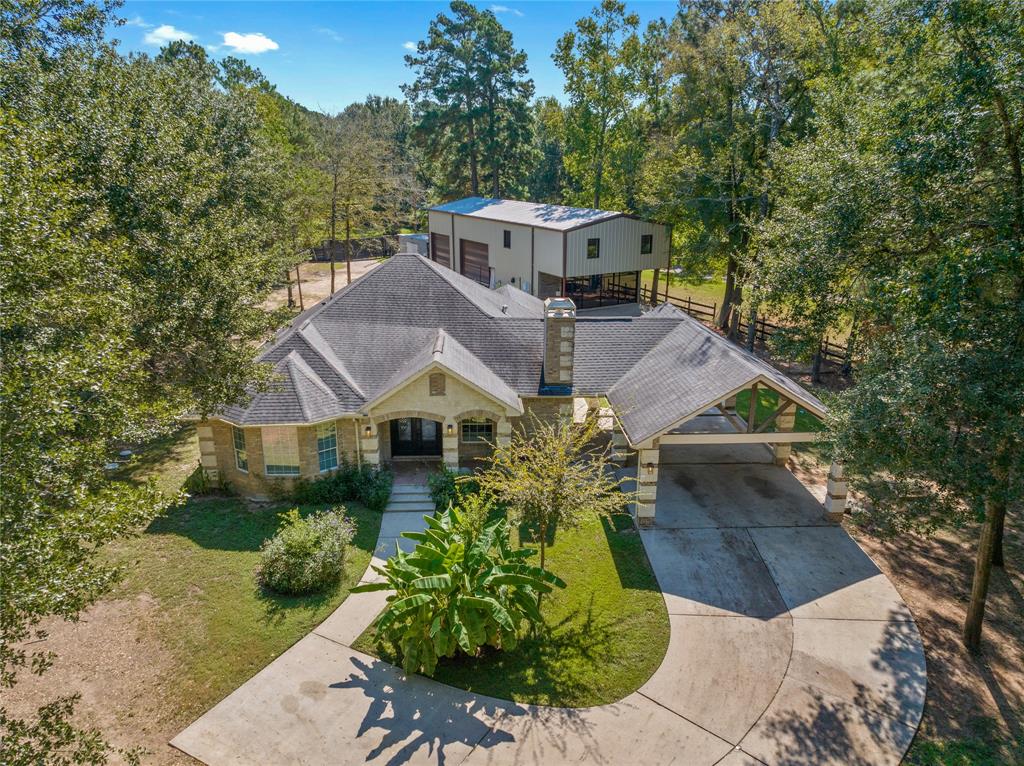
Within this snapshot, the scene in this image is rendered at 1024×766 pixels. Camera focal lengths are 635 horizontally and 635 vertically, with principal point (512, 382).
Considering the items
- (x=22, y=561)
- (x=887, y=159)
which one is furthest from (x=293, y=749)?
(x=887, y=159)

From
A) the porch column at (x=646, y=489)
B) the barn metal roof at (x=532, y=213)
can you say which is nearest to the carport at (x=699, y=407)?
the porch column at (x=646, y=489)

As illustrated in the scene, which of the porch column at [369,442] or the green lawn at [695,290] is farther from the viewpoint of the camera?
the green lawn at [695,290]

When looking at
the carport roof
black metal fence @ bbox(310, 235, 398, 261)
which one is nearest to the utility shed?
the carport roof

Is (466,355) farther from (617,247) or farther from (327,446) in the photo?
(617,247)

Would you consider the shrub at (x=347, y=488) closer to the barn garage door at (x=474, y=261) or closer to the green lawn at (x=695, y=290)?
the barn garage door at (x=474, y=261)

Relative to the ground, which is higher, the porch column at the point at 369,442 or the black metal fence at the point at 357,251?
the black metal fence at the point at 357,251

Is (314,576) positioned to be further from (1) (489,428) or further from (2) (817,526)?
(2) (817,526)
